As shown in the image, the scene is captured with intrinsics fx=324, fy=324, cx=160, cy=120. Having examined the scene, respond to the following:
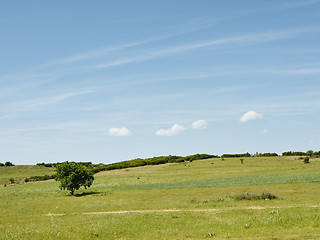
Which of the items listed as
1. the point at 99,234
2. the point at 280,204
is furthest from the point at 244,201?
the point at 99,234

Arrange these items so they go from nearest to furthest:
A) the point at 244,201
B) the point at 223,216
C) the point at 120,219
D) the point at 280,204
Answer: the point at 223,216
the point at 120,219
the point at 280,204
the point at 244,201

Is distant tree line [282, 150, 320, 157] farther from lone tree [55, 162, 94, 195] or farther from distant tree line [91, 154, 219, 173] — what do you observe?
lone tree [55, 162, 94, 195]

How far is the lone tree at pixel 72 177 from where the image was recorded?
75.6 m

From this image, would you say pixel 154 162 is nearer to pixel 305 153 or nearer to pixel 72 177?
pixel 305 153

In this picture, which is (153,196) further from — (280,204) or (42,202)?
(280,204)

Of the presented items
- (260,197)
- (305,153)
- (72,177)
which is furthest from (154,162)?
(260,197)

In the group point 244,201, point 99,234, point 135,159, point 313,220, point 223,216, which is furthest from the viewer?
point 135,159

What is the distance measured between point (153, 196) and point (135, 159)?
126495 millimetres

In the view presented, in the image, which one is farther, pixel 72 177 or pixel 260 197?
pixel 72 177

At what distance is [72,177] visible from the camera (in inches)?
2970

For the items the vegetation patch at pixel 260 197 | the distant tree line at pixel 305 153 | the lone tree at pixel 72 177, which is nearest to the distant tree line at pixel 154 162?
the distant tree line at pixel 305 153

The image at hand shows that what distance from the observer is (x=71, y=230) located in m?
33.1

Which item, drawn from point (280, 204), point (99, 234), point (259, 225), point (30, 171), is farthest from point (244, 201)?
point (30, 171)

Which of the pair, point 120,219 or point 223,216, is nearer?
point 223,216
